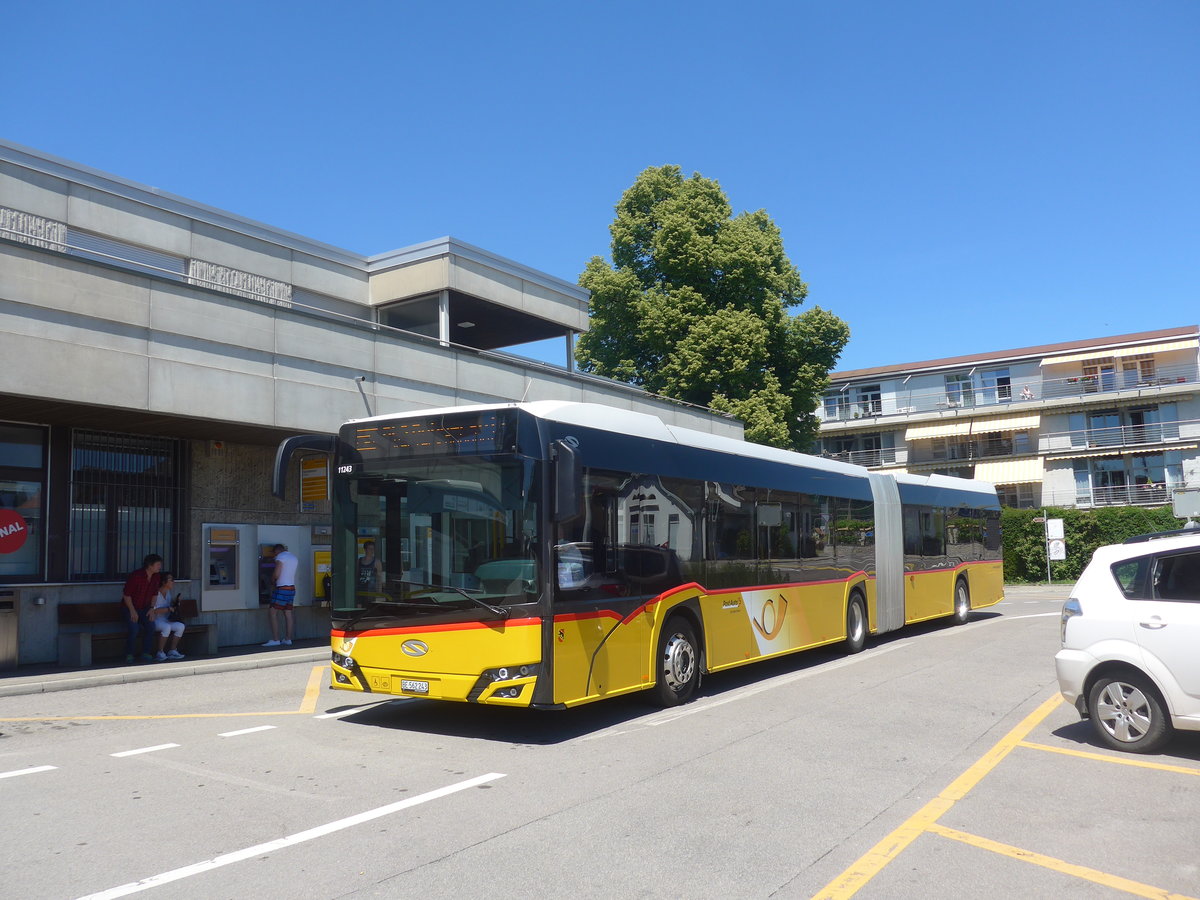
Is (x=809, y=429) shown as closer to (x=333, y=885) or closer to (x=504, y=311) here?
(x=504, y=311)

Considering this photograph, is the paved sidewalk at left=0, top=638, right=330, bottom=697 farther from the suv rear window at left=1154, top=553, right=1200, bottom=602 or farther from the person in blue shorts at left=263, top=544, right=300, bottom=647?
the suv rear window at left=1154, top=553, right=1200, bottom=602

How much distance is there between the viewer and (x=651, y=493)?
1005cm

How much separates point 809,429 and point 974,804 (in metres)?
31.3

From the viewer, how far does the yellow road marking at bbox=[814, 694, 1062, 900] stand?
15.6 ft

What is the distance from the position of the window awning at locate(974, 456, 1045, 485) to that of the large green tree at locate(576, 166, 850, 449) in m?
22.9

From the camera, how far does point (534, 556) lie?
8242mm

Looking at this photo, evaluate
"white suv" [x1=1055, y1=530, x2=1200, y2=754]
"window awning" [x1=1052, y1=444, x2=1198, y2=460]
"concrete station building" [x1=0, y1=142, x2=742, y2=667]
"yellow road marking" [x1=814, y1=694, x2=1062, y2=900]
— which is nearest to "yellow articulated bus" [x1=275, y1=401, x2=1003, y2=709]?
"yellow road marking" [x1=814, y1=694, x2=1062, y2=900]

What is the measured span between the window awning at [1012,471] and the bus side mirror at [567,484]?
50914mm

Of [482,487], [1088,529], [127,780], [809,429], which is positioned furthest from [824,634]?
[1088,529]

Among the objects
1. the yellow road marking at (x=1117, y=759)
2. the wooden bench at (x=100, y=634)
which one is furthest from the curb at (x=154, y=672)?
the yellow road marking at (x=1117, y=759)

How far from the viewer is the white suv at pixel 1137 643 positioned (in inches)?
288

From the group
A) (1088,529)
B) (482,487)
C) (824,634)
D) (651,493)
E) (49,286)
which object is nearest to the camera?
(482,487)

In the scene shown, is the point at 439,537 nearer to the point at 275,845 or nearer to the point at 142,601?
the point at 275,845

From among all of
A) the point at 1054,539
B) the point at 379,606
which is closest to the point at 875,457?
the point at 1054,539
